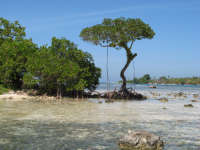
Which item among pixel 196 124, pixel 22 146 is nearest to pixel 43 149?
pixel 22 146

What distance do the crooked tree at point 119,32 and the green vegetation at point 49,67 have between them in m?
2.17

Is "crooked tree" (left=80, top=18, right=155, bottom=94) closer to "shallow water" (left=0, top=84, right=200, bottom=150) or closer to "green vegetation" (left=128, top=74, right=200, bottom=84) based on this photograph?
"shallow water" (left=0, top=84, right=200, bottom=150)

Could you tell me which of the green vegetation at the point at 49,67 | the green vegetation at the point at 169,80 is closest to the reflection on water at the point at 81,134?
the green vegetation at the point at 49,67

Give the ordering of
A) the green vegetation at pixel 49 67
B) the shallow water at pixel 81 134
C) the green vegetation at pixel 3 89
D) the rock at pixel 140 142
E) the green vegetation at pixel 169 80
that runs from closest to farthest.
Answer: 1. the rock at pixel 140 142
2. the shallow water at pixel 81 134
3. the green vegetation at pixel 49 67
4. the green vegetation at pixel 3 89
5. the green vegetation at pixel 169 80

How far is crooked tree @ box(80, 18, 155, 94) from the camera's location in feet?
77.8

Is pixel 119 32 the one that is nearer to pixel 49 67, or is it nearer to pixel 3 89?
pixel 49 67

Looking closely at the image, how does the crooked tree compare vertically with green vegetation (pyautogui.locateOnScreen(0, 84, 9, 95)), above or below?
above

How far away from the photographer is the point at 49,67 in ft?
76.5

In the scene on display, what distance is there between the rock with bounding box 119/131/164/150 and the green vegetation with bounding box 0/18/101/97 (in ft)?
54.9

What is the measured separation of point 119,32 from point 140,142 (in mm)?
18213

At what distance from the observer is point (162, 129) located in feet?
32.3

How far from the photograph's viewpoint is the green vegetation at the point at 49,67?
23.6 metres

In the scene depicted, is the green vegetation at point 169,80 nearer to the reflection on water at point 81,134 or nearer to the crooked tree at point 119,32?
the crooked tree at point 119,32

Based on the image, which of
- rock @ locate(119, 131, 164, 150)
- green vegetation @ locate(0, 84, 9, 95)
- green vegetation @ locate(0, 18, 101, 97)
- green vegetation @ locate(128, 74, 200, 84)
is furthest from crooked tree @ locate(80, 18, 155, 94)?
green vegetation @ locate(128, 74, 200, 84)
